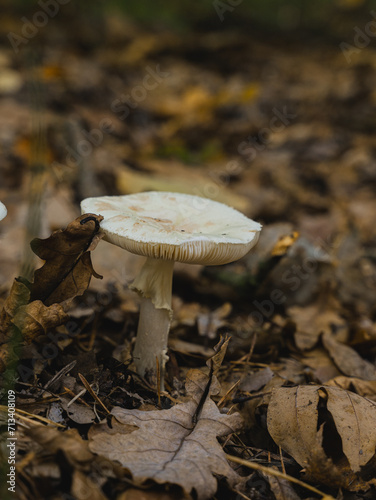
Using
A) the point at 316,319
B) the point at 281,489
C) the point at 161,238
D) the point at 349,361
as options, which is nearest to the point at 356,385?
the point at 349,361

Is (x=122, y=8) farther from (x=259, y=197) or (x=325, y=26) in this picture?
(x=259, y=197)

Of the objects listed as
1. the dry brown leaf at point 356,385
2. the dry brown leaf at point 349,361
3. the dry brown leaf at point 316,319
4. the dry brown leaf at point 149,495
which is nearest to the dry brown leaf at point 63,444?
the dry brown leaf at point 149,495

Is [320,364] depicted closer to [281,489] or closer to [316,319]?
[316,319]

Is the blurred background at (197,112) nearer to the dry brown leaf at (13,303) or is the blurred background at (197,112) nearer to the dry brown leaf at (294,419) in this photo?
the dry brown leaf at (13,303)

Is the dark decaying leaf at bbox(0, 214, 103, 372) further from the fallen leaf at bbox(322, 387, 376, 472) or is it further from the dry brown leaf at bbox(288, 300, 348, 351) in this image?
the dry brown leaf at bbox(288, 300, 348, 351)

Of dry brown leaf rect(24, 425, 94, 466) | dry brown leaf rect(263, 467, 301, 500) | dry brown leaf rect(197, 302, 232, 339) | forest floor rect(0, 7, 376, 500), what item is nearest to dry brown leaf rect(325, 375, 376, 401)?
forest floor rect(0, 7, 376, 500)
